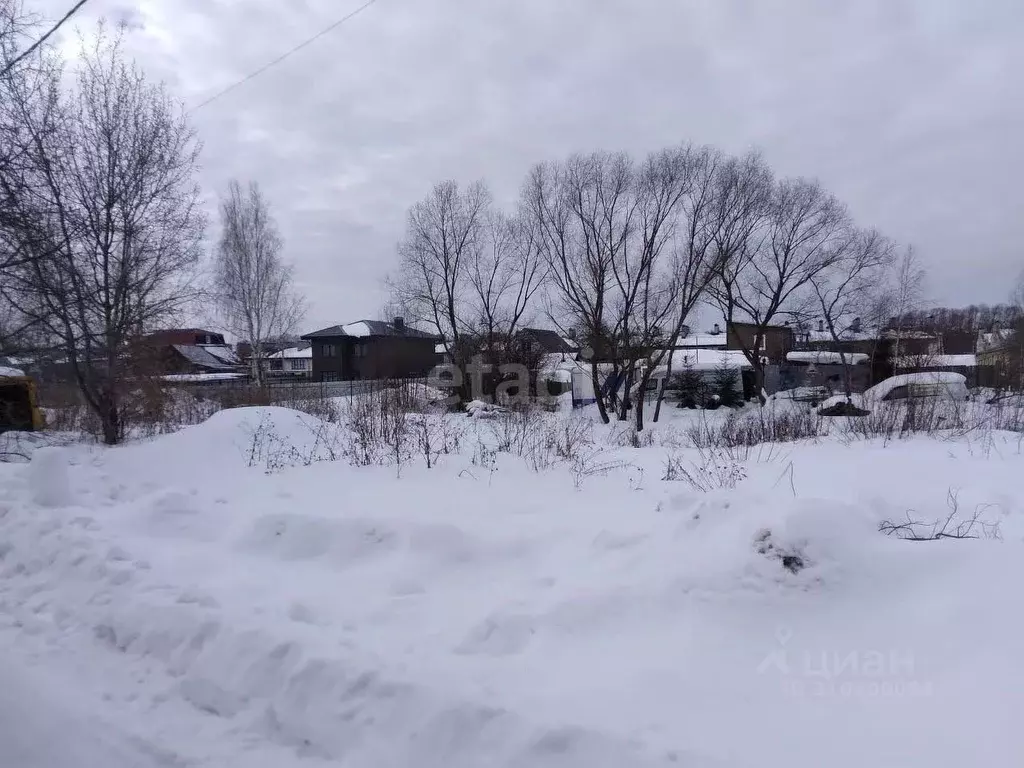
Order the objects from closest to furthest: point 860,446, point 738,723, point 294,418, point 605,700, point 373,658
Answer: point 738,723 < point 605,700 < point 373,658 < point 860,446 < point 294,418

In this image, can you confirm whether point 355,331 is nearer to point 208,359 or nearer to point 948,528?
point 208,359

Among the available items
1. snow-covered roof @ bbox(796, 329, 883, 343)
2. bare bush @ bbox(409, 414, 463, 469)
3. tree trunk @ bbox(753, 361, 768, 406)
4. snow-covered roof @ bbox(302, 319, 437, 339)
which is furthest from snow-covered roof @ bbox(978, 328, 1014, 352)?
snow-covered roof @ bbox(302, 319, 437, 339)

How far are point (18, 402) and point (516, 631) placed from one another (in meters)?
14.4

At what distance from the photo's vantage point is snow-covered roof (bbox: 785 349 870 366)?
3096 cm

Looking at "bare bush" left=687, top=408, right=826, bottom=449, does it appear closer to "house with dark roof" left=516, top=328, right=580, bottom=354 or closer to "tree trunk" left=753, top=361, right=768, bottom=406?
"house with dark roof" left=516, top=328, right=580, bottom=354

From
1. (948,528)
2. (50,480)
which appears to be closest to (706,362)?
(948,528)

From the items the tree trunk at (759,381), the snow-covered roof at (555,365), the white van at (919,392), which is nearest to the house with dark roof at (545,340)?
the snow-covered roof at (555,365)

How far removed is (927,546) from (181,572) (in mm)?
5202

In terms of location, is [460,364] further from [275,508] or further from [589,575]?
[589,575]

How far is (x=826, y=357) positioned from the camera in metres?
36.0

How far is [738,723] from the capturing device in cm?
252

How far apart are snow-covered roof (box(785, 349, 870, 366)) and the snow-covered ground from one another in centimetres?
2949

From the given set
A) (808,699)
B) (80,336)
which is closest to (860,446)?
(808,699)

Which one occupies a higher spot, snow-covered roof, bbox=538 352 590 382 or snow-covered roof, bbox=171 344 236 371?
snow-covered roof, bbox=171 344 236 371
